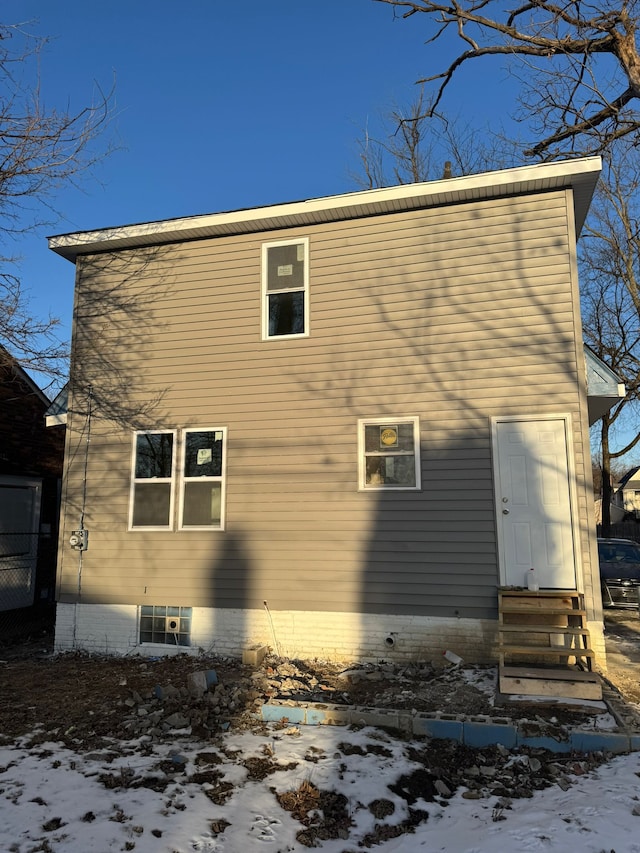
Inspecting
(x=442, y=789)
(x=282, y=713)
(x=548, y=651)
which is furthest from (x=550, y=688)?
(x=282, y=713)

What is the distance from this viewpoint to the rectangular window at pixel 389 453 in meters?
7.27

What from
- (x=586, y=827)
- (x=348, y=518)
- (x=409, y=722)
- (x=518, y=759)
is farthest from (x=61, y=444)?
(x=586, y=827)

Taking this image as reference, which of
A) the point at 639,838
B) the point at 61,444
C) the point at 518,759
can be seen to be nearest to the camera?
the point at 639,838

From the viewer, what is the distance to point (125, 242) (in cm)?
871

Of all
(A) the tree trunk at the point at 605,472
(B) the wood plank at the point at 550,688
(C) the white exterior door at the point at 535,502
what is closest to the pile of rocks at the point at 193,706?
(B) the wood plank at the point at 550,688

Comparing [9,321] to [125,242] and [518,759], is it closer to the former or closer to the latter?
[125,242]

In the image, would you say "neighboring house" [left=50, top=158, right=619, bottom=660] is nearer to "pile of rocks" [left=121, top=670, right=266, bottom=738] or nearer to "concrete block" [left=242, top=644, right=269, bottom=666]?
"concrete block" [left=242, top=644, right=269, bottom=666]

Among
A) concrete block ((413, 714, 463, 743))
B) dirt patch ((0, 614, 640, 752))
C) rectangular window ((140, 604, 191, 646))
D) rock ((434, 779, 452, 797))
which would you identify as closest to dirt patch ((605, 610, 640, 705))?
dirt patch ((0, 614, 640, 752))

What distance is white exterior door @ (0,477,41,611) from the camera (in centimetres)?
1027

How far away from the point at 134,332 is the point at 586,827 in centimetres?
772

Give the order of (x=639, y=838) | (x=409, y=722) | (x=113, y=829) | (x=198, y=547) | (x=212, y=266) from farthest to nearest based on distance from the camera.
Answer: (x=212, y=266), (x=198, y=547), (x=409, y=722), (x=113, y=829), (x=639, y=838)

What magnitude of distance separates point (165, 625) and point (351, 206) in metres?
6.04

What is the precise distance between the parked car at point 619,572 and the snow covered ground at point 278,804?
7.28m

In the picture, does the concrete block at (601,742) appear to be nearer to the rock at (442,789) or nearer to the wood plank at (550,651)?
the wood plank at (550,651)
